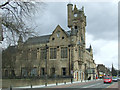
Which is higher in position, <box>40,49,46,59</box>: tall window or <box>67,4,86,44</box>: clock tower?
<box>67,4,86,44</box>: clock tower

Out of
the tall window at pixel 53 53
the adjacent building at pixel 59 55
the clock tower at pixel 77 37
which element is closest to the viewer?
the adjacent building at pixel 59 55

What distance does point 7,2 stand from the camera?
53.1ft

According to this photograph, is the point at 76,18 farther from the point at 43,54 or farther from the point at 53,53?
the point at 43,54

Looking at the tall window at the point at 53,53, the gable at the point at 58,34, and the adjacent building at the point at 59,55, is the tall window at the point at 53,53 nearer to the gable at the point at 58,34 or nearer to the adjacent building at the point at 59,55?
the adjacent building at the point at 59,55

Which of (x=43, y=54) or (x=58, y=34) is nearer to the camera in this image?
(x=58, y=34)

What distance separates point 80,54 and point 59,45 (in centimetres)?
929

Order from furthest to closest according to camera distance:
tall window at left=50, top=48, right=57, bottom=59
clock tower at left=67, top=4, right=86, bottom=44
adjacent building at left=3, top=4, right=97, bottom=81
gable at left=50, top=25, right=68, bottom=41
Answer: clock tower at left=67, top=4, right=86, bottom=44
tall window at left=50, top=48, right=57, bottom=59
gable at left=50, top=25, right=68, bottom=41
adjacent building at left=3, top=4, right=97, bottom=81

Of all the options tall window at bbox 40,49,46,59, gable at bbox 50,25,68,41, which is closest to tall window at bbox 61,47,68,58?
gable at bbox 50,25,68,41

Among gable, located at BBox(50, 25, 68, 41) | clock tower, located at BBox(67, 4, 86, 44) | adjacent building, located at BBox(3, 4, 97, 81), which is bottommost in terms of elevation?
adjacent building, located at BBox(3, 4, 97, 81)

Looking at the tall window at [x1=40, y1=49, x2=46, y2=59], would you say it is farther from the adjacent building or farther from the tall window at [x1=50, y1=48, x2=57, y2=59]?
the tall window at [x1=50, y1=48, x2=57, y2=59]

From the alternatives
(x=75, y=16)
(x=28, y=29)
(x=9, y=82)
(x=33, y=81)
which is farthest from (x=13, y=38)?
(x=75, y=16)

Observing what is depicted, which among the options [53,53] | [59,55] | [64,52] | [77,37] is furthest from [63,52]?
[77,37]

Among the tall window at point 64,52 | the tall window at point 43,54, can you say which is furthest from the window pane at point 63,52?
the tall window at point 43,54

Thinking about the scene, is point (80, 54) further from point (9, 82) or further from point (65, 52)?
point (9, 82)
